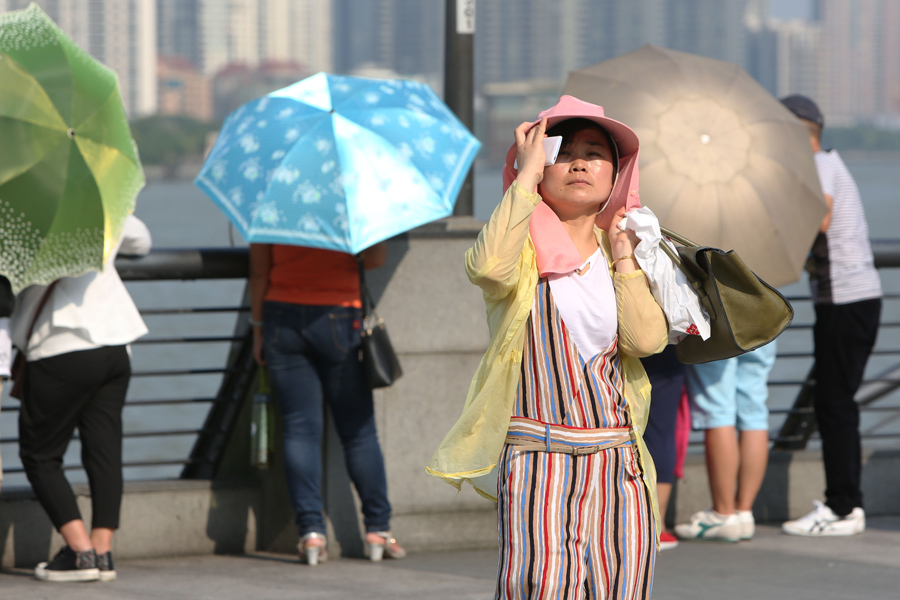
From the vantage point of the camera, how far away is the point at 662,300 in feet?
9.46

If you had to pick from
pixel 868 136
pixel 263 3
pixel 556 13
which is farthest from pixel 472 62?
pixel 263 3

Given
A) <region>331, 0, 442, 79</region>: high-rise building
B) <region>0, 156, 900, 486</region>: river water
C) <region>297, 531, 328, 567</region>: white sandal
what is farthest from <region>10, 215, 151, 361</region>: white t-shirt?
<region>331, 0, 442, 79</region>: high-rise building

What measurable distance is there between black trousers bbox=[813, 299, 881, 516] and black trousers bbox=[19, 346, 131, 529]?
293 centimetres

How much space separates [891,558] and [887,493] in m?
0.91

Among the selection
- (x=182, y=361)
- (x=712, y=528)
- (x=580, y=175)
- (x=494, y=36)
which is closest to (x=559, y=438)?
(x=580, y=175)

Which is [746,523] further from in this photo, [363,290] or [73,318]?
[73,318]

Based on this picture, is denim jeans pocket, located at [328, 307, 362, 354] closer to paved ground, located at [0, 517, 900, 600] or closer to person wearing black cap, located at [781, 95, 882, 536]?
paved ground, located at [0, 517, 900, 600]

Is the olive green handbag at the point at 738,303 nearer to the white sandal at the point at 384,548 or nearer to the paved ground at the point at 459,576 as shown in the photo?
the paved ground at the point at 459,576

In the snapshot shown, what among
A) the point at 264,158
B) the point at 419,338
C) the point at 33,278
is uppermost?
the point at 264,158

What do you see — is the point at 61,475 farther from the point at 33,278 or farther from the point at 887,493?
the point at 887,493

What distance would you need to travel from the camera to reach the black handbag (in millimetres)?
4559

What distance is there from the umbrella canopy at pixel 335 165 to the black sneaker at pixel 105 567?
1.31 meters

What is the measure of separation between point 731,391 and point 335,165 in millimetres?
1971

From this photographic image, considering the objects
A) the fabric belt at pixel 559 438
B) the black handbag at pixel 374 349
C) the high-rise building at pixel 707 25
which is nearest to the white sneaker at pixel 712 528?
the black handbag at pixel 374 349
